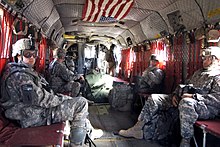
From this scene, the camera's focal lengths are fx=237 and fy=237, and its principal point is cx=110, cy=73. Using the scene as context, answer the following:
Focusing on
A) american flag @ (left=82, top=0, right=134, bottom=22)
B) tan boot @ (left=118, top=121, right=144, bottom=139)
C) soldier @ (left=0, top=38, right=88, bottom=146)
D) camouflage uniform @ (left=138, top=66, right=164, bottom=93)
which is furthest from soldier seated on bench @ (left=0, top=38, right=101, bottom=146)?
camouflage uniform @ (left=138, top=66, right=164, bottom=93)

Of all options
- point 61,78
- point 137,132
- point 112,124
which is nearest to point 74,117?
point 137,132

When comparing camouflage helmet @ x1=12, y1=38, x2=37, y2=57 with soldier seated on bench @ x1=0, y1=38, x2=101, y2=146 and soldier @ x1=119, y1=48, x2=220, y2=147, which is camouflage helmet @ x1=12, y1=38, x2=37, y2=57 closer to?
soldier seated on bench @ x1=0, y1=38, x2=101, y2=146

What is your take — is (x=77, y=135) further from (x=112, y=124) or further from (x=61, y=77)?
(x=61, y=77)

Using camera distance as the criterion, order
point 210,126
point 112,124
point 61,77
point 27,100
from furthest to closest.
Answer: point 61,77, point 112,124, point 210,126, point 27,100

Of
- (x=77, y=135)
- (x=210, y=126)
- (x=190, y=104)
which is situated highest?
(x=190, y=104)

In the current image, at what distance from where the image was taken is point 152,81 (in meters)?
6.13

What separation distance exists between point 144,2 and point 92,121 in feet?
9.74

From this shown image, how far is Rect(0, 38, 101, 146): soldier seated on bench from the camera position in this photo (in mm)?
3055

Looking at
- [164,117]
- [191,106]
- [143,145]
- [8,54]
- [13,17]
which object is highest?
[13,17]

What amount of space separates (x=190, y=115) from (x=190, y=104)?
17 centimetres

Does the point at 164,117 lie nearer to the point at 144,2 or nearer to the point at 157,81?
the point at 157,81

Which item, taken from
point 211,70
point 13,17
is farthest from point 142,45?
point 13,17

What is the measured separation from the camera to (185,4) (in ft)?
14.9

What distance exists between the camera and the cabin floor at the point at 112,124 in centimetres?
418
